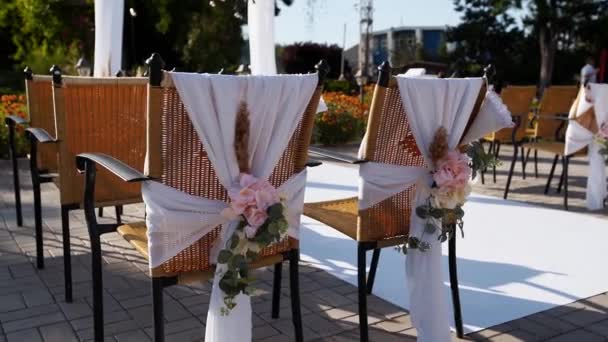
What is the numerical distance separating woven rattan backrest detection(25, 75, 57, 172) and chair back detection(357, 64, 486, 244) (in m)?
1.98

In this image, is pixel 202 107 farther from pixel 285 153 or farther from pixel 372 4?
pixel 372 4

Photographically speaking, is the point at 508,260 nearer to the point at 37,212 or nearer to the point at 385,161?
the point at 385,161

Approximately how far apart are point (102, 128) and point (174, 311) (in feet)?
3.00

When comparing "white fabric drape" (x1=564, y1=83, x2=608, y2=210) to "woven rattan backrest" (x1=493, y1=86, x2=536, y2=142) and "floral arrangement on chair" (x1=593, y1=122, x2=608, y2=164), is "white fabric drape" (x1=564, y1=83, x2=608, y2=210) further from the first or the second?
"woven rattan backrest" (x1=493, y1=86, x2=536, y2=142)

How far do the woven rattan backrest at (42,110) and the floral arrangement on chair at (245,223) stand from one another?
74.3 inches

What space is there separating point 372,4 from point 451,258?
79.5ft

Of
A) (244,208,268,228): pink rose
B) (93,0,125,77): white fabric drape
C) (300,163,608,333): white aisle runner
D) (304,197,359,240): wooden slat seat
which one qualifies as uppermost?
(93,0,125,77): white fabric drape

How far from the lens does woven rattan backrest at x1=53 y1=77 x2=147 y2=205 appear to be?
8.05 feet

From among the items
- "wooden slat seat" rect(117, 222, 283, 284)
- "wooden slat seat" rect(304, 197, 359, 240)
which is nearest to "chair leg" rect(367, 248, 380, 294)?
"wooden slat seat" rect(304, 197, 359, 240)

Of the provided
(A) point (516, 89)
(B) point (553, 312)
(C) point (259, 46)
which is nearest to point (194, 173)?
(B) point (553, 312)

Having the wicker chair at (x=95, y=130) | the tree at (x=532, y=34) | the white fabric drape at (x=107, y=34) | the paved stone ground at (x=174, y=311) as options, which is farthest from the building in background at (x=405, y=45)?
the wicker chair at (x=95, y=130)

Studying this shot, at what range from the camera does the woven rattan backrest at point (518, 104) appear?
519 centimetres

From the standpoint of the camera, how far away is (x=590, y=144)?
4.35 meters

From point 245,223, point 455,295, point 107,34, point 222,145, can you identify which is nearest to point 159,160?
point 222,145
